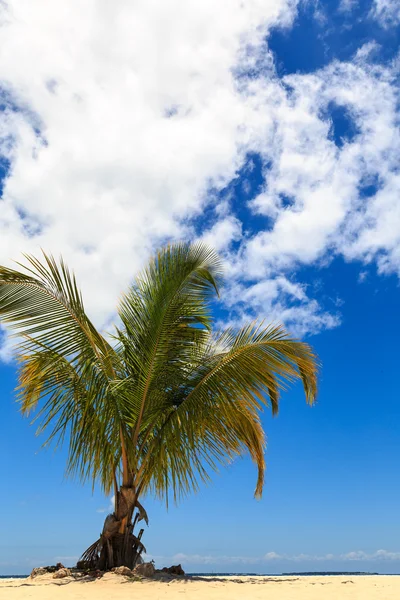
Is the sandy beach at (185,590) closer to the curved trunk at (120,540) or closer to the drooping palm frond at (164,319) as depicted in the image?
the curved trunk at (120,540)

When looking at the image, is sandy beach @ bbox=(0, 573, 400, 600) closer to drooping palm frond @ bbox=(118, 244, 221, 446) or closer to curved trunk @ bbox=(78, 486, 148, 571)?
curved trunk @ bbox=(78, 486, 148, 571)

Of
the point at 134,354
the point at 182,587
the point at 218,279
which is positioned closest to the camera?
the point at 182,587

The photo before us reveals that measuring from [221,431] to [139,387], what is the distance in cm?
182

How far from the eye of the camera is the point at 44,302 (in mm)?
9844

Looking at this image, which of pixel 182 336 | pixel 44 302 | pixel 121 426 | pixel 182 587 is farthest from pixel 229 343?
pixel 182 587

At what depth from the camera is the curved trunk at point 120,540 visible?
9711 mm

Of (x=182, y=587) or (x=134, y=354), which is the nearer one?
(x=182, y=587)

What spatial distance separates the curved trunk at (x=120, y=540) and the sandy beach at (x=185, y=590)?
3.30 feet

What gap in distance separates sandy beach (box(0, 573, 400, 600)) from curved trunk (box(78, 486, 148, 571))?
39.5 inches

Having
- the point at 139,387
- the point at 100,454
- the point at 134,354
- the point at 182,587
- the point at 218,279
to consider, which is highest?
the point at 218,279

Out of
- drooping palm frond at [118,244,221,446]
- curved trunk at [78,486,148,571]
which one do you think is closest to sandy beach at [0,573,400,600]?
curved trunk at [78,486,148,571]

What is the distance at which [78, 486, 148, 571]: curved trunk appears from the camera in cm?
971

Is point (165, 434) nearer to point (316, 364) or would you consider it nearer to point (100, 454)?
point (100, 454)

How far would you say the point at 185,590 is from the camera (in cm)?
799
